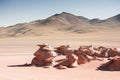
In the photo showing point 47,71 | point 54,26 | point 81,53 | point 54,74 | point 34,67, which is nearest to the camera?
point 54,74

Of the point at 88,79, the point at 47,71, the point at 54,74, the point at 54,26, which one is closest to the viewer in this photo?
the point at 88,79

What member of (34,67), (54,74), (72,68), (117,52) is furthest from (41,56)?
(117,52)

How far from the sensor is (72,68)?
23219 mm

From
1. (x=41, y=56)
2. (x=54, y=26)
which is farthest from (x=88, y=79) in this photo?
(x=54, y=26)

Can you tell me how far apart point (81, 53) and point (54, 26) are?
164771 millimetres

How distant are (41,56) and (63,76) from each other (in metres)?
5.49

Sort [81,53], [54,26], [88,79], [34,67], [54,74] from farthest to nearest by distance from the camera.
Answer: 1. [54,26]
2. [81,53]
3. [34,67]
4. [54,74]
5. [88,79]

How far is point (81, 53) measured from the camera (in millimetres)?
26219

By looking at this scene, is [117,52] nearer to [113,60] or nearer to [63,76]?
[113,60]

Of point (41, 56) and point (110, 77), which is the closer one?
point (110, 77)

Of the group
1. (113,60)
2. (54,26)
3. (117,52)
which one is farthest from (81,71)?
(54,26)

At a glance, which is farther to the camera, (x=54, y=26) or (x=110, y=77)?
(x=54, y=26)

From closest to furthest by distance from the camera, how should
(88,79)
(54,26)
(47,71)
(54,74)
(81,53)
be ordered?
(88,79) < (54,74) < (47,71) < (81,53) < (54,26)

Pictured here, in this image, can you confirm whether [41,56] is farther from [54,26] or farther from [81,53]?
[54,26]
